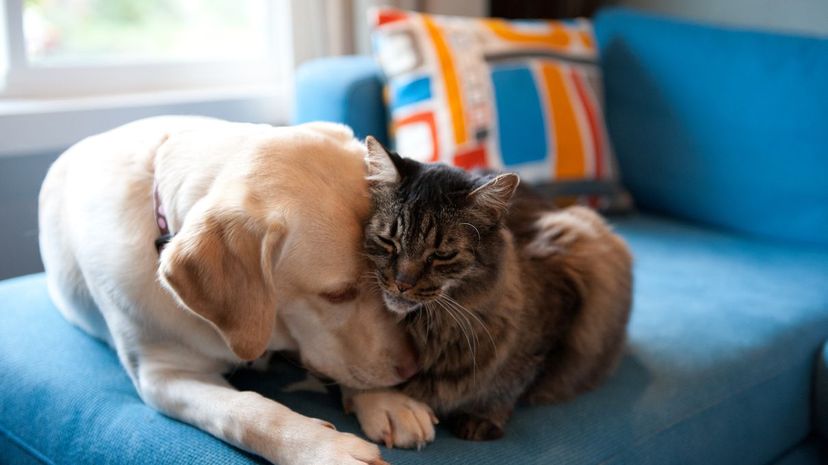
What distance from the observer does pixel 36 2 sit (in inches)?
97.3

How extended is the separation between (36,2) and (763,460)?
2418mm

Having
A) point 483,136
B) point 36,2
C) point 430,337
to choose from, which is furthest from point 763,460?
point 36,2

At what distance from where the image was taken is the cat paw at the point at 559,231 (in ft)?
4.82

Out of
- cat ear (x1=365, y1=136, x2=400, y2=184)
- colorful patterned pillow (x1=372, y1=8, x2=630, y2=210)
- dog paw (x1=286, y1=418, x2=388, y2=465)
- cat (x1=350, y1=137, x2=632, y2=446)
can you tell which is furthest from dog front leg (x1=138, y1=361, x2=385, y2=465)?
colorful patterned pillow (x1=372, y1=8, x2=630, y2=210)

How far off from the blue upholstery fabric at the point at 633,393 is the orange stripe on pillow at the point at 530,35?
0.82 metres

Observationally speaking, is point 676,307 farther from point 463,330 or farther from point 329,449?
point 329,449

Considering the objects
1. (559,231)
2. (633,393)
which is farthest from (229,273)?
(633,393)

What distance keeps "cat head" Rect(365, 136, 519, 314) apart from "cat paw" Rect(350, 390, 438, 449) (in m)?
0.16

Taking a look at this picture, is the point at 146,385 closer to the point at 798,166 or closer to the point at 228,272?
the point at 228,272

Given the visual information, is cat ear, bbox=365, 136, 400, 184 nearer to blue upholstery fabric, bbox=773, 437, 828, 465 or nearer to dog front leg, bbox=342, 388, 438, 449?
dog front leg, bbox=342, 388, 438, 449

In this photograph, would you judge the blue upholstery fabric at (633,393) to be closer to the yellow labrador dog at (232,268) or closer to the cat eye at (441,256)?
the yellow labrador dog at (232,268)

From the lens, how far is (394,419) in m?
1.23

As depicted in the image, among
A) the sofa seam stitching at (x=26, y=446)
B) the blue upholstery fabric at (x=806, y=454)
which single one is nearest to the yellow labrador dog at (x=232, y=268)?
the sofa seam stitching at (x=26, y=446)

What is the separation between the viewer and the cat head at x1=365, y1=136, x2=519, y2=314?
1.18 meters
